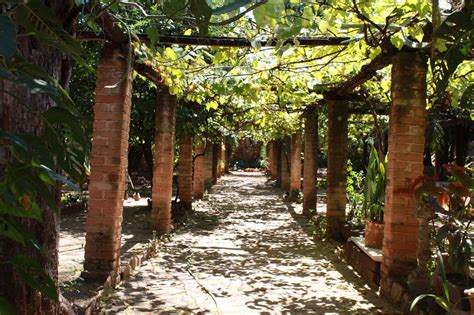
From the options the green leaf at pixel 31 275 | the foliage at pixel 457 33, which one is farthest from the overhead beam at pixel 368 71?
the green leaf at pixel 31 275

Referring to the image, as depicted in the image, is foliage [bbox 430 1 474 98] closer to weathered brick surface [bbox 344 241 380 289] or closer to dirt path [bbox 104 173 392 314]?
dirt path [bbox 104 173 392 314]

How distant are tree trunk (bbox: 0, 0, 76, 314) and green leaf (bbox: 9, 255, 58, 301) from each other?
66 centimetres

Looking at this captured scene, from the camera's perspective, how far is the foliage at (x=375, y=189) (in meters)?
6.53

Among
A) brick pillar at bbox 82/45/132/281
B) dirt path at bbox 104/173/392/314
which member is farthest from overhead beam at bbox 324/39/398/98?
brick pillar at bbox 82/45/132/281

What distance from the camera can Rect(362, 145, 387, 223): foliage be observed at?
21.4 feet

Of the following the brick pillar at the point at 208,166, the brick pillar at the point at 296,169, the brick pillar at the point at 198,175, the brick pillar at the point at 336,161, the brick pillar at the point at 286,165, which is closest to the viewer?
the brick pillar at the point at 336,161

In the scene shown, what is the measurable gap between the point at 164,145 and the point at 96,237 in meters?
3.59

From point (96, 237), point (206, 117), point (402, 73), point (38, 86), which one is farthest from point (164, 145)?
point (38, 86)

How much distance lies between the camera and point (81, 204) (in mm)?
11992

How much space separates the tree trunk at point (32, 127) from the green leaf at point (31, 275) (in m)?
0.66

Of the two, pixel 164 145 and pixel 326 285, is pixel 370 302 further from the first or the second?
pixel 164 145

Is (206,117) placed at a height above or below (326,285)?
above

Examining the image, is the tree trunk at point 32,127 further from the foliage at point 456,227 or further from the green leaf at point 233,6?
the foliage at point 456,227

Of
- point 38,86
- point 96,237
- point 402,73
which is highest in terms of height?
point 402,73
